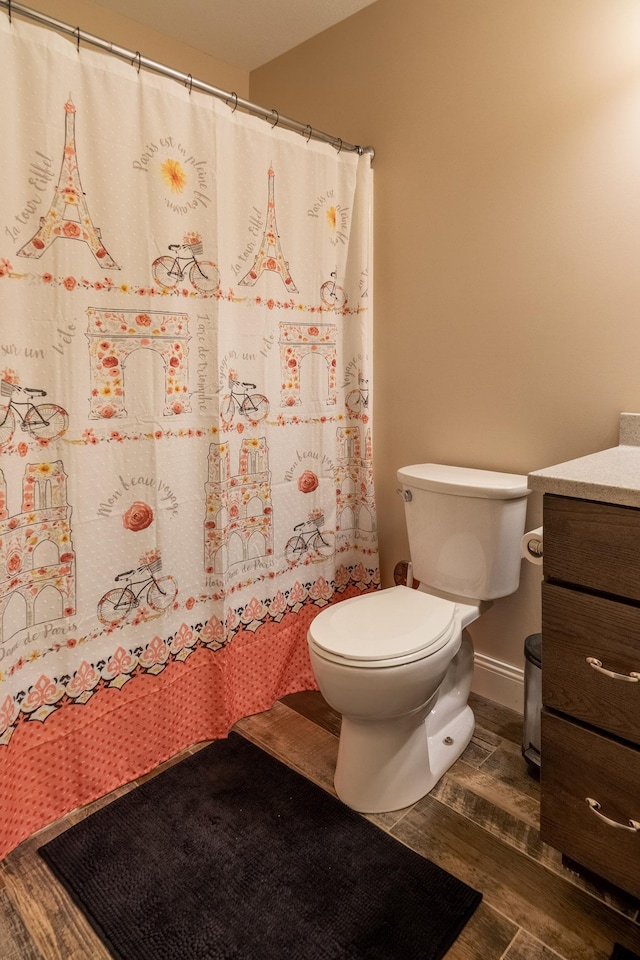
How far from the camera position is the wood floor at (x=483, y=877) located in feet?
3.87

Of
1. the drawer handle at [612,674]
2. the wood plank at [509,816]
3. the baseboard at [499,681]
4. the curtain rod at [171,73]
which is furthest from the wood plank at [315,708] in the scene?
the curtain rod at [171,73]

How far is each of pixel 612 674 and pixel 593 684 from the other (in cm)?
5

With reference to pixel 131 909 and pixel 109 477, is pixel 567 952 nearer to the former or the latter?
pixel 131 909

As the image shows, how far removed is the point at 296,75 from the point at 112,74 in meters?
1.11

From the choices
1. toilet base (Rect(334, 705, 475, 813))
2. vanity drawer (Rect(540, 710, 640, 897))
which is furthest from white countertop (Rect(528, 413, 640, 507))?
toilet base (Rect(334, 705, 475, 813))

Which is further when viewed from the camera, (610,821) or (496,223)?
(496,223)

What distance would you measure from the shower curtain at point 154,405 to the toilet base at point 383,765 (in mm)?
469

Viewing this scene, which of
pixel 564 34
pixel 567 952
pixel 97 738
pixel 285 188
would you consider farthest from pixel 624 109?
pixel 97 738

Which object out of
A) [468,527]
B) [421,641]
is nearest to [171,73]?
[468,527]

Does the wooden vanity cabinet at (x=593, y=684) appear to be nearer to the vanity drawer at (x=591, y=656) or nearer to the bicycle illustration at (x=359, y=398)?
the vanity drawer at (x=591, y=656)

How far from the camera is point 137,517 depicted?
1595 mm

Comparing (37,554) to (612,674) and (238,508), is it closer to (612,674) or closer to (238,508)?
(238,508)

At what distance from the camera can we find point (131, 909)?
49.8 inches

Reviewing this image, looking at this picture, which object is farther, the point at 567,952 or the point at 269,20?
the point at 269,20
